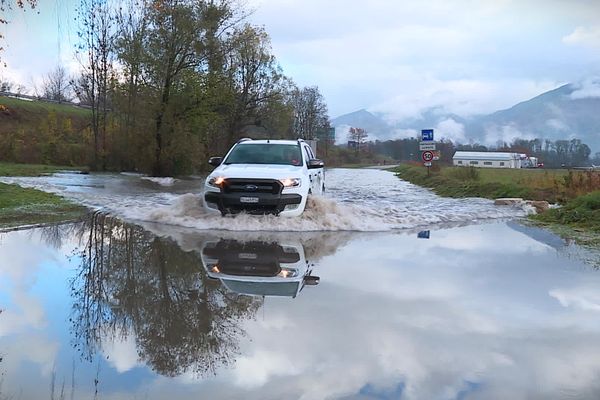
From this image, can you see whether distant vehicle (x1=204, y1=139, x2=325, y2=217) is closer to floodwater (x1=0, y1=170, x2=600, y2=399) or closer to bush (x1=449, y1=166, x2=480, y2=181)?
floodwater (x1=0, y1=170, x2=600, y2=399)

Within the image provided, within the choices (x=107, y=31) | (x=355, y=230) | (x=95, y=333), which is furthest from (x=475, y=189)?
(x=107, y=31)

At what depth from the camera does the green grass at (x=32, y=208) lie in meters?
12.1

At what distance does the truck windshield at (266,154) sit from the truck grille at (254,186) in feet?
5.69

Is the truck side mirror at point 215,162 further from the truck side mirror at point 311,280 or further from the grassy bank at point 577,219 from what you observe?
the grassy bank at point 577,219

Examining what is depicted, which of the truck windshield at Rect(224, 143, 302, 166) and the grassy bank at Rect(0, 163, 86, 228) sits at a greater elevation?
the truck windshield at Rect(224, 143, 302, 166)

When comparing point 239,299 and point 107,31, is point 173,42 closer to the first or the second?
point 107,31

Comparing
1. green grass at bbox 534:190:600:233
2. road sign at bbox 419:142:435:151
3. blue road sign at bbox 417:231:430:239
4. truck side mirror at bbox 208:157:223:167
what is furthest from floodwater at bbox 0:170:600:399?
road sign at bbox 419:142:435:151

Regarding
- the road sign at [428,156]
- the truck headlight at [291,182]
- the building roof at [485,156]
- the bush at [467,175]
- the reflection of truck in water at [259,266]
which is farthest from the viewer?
the building roof at [485,156]

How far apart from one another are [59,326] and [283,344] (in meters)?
2.03

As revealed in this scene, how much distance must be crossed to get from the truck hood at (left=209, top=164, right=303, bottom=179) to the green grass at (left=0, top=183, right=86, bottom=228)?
3.64 meters

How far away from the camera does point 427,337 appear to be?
16.5 ft

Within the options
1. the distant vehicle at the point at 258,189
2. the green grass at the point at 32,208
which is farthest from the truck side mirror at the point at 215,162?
the green grass at the point at 32,208

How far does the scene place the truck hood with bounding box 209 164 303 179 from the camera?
11.7 meters

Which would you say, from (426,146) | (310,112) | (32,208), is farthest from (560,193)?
(310,112)
